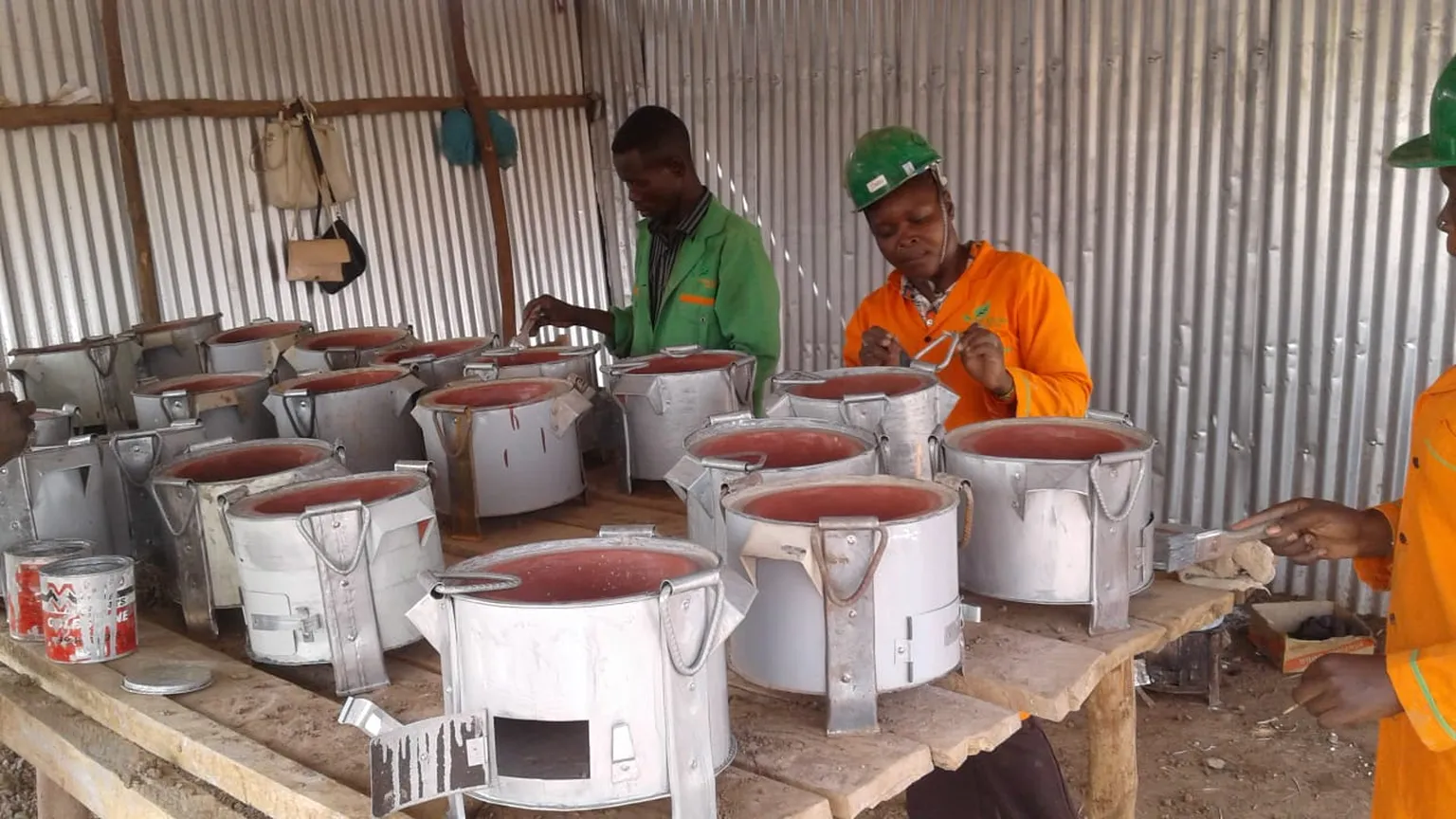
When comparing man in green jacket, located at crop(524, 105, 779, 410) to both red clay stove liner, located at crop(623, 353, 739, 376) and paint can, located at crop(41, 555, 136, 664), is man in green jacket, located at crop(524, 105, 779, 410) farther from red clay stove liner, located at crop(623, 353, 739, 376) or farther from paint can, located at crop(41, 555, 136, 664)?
paint can, located at crop(41, 555, 136, 664)

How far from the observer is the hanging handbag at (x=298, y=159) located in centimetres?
530

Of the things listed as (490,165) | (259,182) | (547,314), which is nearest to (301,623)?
(547,314)

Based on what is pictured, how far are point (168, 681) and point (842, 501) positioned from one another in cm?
113

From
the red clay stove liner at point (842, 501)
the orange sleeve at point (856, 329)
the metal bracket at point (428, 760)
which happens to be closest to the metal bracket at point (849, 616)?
the red clay stove liner at point (842, 501)

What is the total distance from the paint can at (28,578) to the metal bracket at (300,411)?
47 centimetres

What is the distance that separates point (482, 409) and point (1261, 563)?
1.50 metres

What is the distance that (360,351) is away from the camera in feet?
9.84

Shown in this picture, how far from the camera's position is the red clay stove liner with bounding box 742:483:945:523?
1591mm

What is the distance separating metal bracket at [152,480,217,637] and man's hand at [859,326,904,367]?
1.43m

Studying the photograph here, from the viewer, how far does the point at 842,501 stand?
164 cm

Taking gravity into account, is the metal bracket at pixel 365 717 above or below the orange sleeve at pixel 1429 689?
above

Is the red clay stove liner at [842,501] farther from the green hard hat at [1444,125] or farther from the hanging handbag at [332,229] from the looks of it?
the hanging handbag at [332,229]

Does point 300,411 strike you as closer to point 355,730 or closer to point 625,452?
point 625,452

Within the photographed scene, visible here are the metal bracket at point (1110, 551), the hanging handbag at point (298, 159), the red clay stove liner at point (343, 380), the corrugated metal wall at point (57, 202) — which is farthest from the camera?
the hanging handbag at point (298, 159)
